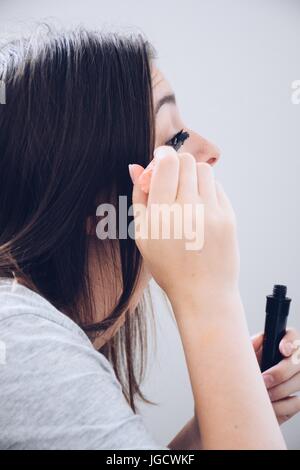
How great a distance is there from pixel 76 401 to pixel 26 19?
1.04m

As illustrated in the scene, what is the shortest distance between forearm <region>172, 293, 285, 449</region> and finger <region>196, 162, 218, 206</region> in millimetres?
104

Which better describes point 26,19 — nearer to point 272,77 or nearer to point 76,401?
point 272,77

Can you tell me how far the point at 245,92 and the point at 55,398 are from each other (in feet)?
3.38

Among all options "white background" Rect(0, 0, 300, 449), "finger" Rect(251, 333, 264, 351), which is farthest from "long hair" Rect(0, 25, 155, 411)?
"white background" Rect(0, 0, 300, 449)

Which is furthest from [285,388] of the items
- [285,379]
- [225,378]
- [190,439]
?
[225,378]

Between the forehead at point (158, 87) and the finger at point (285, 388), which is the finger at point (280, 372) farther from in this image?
the forehead at point (158, 87)

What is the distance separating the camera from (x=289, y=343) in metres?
0.65

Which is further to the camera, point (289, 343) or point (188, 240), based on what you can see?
point (289, 343)

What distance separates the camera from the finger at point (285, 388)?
659 mm

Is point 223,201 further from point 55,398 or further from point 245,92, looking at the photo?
point 245,92

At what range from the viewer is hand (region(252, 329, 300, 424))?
647 mm

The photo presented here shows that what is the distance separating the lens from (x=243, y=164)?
4.03ft

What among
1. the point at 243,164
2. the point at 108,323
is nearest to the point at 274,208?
the point at 243,164

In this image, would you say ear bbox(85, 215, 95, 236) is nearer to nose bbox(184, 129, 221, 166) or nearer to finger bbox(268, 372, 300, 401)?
nose bbox(184, 129, 221, 166)
